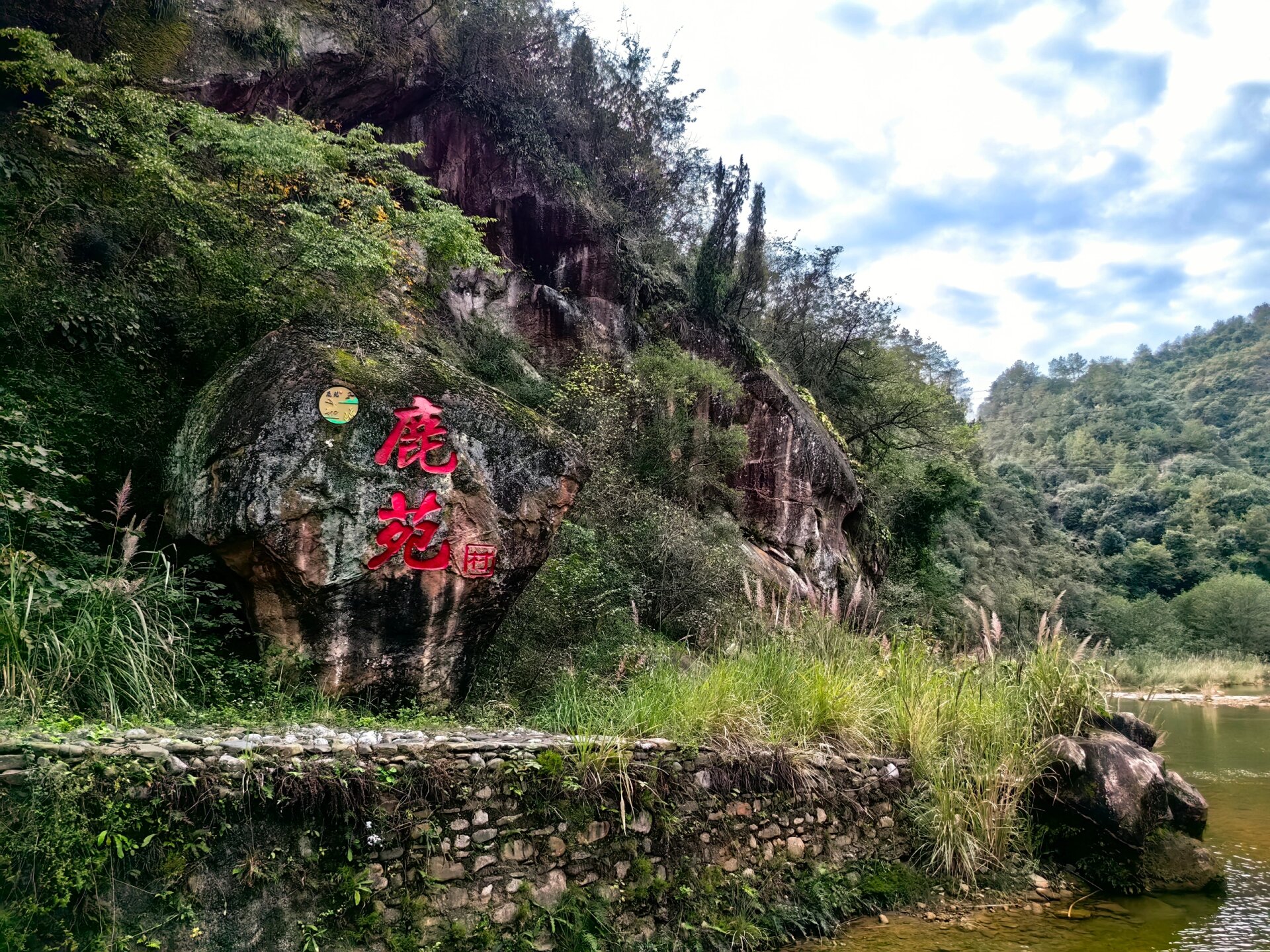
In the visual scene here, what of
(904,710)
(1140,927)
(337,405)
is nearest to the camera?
(1140,927)

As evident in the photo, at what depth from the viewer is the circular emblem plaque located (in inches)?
202

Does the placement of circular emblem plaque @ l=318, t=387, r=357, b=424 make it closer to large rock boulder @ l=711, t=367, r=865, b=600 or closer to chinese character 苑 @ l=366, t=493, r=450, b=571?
chinese character 苑 @ l=366, t=493, r=450, b=571

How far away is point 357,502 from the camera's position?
5.05 metres

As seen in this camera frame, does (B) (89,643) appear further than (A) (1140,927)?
No

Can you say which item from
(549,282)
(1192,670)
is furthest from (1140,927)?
(1192,670)

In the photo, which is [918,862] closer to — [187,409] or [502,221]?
[187,409]

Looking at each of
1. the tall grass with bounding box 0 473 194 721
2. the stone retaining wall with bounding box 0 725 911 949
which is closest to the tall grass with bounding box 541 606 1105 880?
the stone retaining wall with bounding box 0 725 911 949

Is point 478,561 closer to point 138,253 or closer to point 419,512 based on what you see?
point 419,512

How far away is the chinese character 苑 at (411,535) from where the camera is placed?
16.7 ft

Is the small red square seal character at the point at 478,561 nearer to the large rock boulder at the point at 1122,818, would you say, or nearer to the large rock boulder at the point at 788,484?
the large rock boulder at the point at 1122,818

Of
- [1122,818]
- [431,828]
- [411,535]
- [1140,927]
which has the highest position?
[411,535]

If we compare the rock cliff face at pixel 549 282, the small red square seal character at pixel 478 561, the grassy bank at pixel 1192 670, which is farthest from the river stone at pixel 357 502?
the grassy bank at pixel 1192 670

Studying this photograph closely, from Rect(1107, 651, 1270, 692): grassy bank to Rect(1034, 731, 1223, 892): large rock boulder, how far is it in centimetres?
1748

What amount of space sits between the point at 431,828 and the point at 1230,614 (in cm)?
3417
